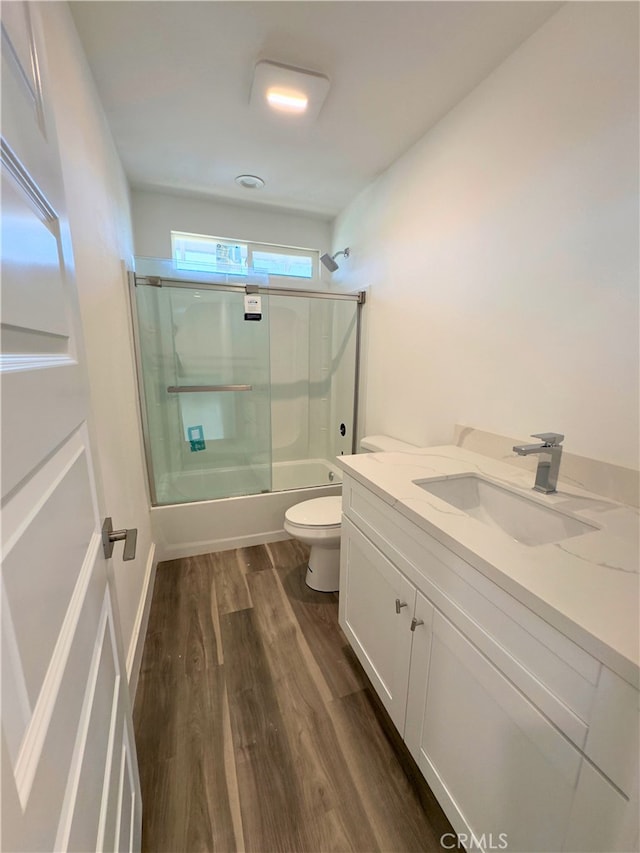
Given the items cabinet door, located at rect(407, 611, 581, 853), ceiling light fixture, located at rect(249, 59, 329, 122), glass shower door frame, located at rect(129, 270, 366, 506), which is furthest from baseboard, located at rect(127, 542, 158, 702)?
ceiling light fixture, located at rect(249, 59, 329, 122)

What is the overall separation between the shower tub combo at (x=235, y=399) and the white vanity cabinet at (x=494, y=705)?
4.73ft

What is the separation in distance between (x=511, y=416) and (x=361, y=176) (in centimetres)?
179

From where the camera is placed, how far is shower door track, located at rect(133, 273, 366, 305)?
2.16 metres

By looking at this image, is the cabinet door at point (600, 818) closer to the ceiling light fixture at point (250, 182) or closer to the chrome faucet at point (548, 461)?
the chrome faucet at point (548, 461)

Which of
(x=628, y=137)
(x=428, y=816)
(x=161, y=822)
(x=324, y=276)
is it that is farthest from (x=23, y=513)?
(x=324, y=276)

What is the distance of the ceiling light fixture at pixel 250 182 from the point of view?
2.18m

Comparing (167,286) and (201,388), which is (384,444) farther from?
(167,286)

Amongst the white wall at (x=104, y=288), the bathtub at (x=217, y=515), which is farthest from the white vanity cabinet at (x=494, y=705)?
the bathtub at (x=217, y=515)

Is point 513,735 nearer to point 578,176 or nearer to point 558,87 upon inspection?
point 578,176

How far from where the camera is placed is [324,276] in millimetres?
3070

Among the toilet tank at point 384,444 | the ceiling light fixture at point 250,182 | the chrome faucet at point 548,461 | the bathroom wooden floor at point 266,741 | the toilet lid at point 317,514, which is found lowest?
the bathroom wooden floor at point 266,741

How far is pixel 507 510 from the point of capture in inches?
47.5

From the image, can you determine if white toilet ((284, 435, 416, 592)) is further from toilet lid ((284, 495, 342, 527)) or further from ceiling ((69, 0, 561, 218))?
ceiling ((69, 0, 561, 218))

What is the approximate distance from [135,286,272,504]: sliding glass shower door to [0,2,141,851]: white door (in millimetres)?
1781
